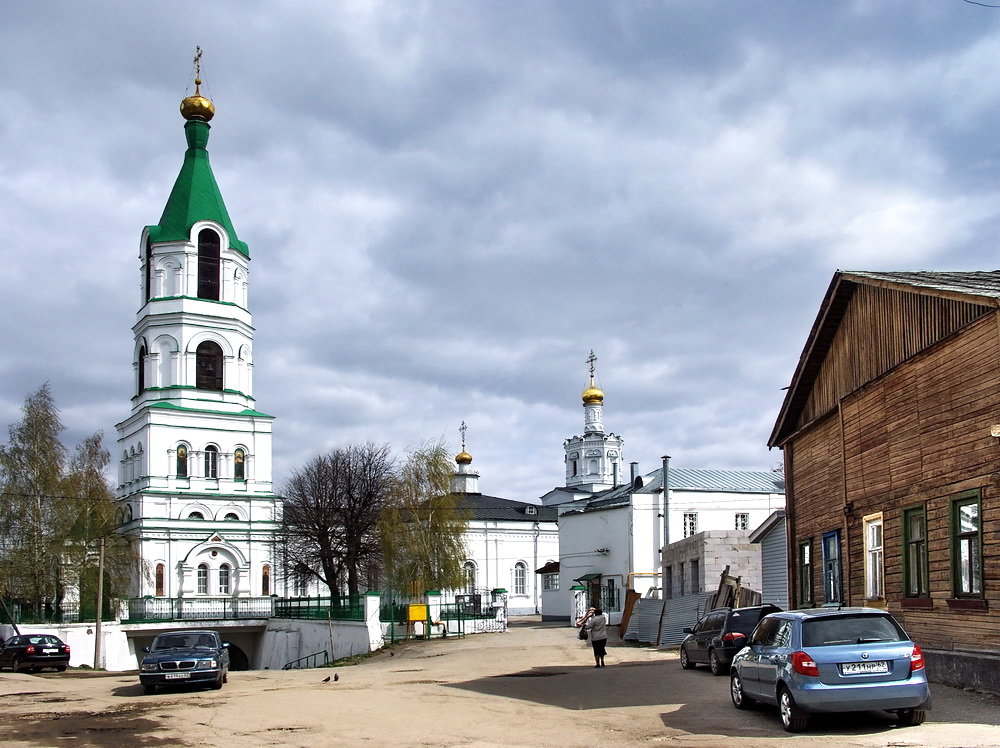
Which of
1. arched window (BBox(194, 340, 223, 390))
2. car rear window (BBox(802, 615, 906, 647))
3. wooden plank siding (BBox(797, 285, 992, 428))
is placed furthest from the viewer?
arched window (BBox(194, 340, 223, 390))

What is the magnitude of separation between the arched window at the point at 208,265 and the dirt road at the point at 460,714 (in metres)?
42.3

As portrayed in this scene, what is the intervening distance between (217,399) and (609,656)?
41206 mm

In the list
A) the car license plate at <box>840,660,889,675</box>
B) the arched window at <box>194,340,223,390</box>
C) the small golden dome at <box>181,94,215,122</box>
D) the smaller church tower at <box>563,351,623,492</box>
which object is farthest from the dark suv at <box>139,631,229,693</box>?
the smaller church tower at <box>563,351,623,492</box>

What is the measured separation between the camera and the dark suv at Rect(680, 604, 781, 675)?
21984 millimetres

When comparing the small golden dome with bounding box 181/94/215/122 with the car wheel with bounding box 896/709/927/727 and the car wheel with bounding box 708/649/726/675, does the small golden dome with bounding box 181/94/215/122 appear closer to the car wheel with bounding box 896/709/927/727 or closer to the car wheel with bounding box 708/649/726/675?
the car wheel with bounding box 708/649/726/675

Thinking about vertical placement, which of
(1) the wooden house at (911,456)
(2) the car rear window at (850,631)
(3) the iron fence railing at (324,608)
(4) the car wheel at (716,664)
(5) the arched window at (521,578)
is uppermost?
(1) the wooden house at (911,456)

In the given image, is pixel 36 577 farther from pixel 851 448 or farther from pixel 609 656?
pixel 851 448

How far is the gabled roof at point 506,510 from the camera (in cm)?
9069

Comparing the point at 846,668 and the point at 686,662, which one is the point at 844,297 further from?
the point at 846,668

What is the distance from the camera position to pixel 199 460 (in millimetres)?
65688

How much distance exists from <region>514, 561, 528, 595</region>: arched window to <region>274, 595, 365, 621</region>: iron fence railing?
32.8 meters

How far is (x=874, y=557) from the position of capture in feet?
70.1

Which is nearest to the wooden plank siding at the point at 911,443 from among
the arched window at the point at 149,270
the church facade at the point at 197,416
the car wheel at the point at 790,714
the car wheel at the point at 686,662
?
the car wheel at the point at 686,662

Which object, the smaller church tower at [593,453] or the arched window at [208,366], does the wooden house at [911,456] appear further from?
the smaller church tower at [593,453]
